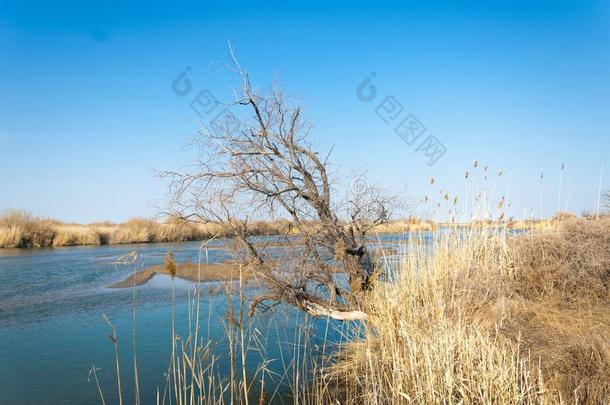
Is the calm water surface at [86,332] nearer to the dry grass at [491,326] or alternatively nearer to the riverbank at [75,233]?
the dry grass at [491,326]

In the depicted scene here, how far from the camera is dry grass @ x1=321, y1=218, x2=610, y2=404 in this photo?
10.7ft

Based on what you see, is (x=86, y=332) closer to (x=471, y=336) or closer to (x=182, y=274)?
(x=182, y=274)

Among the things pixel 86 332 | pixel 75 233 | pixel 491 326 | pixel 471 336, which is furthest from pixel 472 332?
pixel 75 233

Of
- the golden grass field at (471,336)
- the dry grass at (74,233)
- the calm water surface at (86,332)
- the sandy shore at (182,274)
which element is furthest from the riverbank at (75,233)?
the golden grass field at (471,336)

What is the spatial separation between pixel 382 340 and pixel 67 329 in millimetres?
5090

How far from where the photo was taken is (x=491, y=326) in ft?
14.9

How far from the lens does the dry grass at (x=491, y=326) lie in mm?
3266

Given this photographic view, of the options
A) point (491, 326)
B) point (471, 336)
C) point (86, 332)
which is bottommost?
point (86, 332)

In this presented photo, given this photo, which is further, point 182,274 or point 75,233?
point 75,233

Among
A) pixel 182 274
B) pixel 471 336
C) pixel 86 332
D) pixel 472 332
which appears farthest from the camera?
pixel 182 274

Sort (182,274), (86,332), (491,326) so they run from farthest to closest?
(182,274), (86,332), (491,326)

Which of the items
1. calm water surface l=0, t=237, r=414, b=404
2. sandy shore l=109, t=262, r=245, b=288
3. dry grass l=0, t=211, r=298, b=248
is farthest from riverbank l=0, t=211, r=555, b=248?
calm water surface l=0, t=237, r=414, b=404

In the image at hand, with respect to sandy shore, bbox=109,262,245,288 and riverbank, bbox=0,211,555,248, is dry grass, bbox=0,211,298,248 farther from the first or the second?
sandy shore, bbox=109,262,245,288

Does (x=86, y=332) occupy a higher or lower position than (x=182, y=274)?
lower
